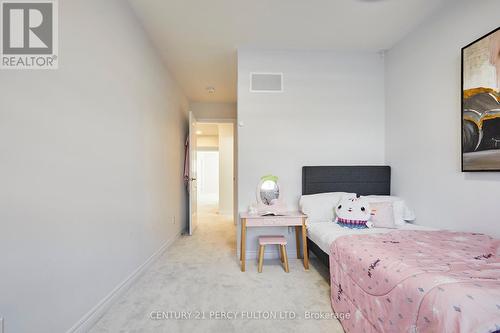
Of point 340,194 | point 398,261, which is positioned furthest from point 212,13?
point 398,261

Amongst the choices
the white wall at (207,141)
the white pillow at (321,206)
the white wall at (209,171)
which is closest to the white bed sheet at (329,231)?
the white pillow at (321,206)

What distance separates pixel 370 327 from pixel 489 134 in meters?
1.72

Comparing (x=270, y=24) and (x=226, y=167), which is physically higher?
(x=270, y=24)

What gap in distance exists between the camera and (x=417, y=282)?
1.15 m

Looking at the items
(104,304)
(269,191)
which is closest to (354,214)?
(269,191)

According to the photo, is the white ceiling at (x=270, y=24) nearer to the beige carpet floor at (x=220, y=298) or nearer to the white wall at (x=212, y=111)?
the white wall at (x=212, y=111)

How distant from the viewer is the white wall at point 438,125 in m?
1.94

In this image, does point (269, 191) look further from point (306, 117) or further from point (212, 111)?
point (212, 111)

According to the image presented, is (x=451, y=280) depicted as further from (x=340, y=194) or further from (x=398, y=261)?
(x=340, y=194)

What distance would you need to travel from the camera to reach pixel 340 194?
9.27 ft

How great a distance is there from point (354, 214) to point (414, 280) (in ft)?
4.05

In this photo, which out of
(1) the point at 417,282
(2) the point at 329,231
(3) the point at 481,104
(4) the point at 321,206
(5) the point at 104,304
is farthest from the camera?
(4) the point at 321,206

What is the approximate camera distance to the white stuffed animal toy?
7.72 feet

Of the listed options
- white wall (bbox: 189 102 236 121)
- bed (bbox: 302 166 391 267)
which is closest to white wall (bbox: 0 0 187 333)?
bed (bbox: 302 166 391 267)
